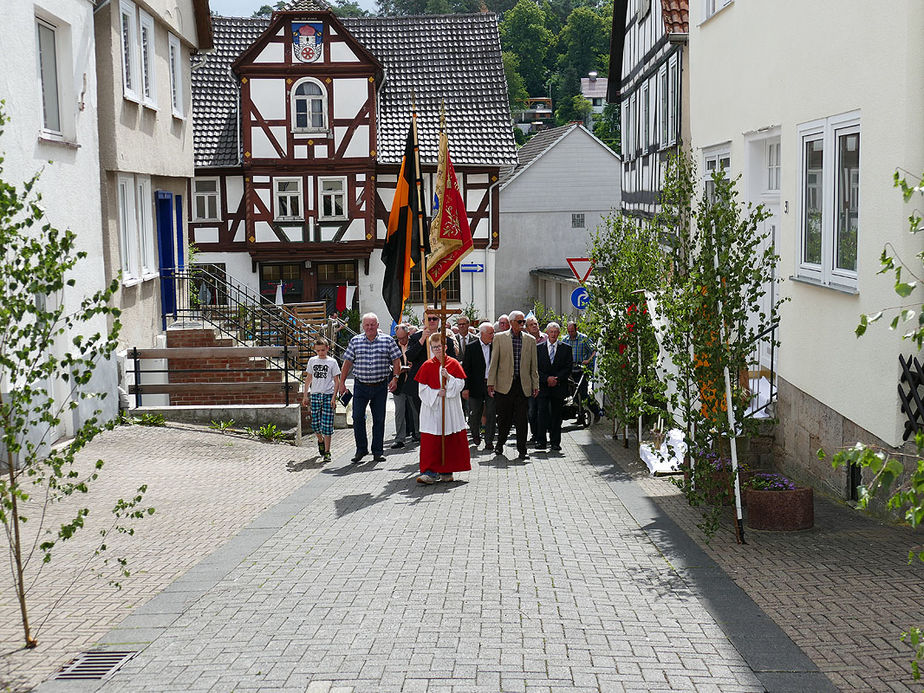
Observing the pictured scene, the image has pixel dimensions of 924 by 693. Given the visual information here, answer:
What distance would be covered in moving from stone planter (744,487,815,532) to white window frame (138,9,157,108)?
13489 millimetres

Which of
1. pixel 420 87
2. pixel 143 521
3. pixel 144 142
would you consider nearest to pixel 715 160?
pixel 144 142

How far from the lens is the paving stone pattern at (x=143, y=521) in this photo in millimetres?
7188

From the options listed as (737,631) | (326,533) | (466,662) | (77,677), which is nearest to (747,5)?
(326,533)

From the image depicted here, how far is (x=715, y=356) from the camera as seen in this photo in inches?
367

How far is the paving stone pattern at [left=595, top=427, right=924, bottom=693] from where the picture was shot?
248 inches

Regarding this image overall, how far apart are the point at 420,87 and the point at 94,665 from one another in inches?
1308

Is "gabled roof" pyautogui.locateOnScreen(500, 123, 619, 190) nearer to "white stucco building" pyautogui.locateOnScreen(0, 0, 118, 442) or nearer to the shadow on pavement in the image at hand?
"white stucco building" pyautogui.locateOnScreen(0, 0, 118, 442)

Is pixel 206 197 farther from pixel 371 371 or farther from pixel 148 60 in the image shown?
pixel 371 371

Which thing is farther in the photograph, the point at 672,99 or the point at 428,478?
the point at 672,99

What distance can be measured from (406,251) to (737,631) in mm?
9392

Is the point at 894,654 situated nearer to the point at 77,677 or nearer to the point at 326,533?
the point at 77,677

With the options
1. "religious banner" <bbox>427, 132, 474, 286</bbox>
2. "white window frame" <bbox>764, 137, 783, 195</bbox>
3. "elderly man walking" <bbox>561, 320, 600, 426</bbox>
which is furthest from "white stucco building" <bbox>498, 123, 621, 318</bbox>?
"white window frame" <bbox>764, 137, 783, 195</bbox>

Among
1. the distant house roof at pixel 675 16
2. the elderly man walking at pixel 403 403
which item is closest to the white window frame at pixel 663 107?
the distant house roof at pixel 675 16

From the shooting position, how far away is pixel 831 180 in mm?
11172
